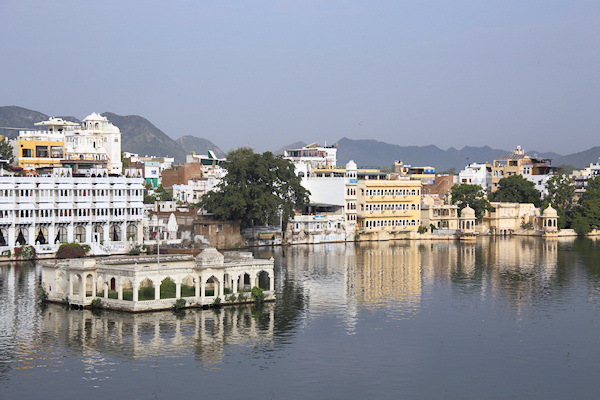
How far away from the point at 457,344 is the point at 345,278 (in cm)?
1951

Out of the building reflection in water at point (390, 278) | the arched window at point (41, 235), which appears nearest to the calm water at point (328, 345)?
the building reflection in water at point (390, 278)

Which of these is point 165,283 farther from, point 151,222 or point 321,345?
point 151,222

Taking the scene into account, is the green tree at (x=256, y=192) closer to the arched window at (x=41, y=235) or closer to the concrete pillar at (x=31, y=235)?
the arched window at (x=41, y=235)

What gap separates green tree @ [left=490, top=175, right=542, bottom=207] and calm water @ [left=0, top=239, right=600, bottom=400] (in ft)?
179

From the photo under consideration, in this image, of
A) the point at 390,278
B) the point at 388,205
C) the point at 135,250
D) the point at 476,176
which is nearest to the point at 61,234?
the point at 135,250

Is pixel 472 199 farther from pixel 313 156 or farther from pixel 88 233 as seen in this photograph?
pixel 88 233

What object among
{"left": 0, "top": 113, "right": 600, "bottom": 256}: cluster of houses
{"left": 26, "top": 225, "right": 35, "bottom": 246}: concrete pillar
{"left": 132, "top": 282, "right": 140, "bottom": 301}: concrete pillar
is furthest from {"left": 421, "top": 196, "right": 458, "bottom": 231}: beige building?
{"left": 132, "top": 282, "right": 140, "bottom": 301}: concrete pillar

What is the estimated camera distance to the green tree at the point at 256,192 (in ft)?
246

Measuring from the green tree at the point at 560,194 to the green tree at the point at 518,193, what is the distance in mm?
1525

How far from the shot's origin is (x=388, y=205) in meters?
90.7

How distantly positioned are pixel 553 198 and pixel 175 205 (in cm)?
5288

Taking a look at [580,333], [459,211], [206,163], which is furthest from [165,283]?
[206,163]

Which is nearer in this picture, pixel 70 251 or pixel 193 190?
pixel 70 251

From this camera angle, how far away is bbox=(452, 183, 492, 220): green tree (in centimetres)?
10025
